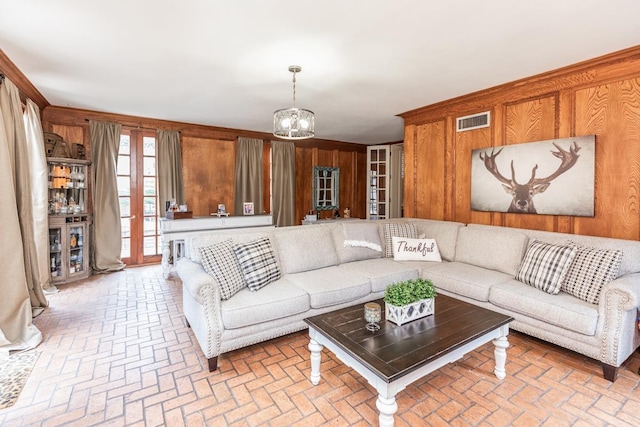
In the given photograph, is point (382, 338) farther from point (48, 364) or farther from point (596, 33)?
point (596, 33)

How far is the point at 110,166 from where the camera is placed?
16.5 ft

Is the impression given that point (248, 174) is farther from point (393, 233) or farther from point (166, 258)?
point (393, 233)

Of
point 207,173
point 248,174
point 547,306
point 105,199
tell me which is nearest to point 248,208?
point 248,174

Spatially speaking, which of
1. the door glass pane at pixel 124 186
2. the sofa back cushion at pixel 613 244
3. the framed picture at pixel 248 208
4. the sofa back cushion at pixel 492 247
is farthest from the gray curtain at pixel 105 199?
the sofa back cushion at pixel 613 244

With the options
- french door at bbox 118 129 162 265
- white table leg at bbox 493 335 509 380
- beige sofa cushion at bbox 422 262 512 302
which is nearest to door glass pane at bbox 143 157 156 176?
french door at bbox 118 129 162 265

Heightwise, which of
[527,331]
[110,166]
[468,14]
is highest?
[468,14]

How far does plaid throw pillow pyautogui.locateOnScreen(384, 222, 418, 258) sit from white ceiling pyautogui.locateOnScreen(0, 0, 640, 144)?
168cm

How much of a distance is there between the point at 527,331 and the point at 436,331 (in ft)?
3.94

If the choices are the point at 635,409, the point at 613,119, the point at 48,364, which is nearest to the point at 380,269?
the point at 635,409

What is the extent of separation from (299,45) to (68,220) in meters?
4.23

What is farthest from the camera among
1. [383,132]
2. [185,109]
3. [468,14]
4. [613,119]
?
[383,132]

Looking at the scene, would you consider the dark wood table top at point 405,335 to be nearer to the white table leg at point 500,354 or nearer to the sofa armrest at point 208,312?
the white table leg at point 500,354

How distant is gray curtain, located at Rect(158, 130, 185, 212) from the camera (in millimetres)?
5410

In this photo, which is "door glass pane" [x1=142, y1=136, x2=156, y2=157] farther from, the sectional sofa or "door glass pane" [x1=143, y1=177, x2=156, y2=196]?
the sectional sofa
